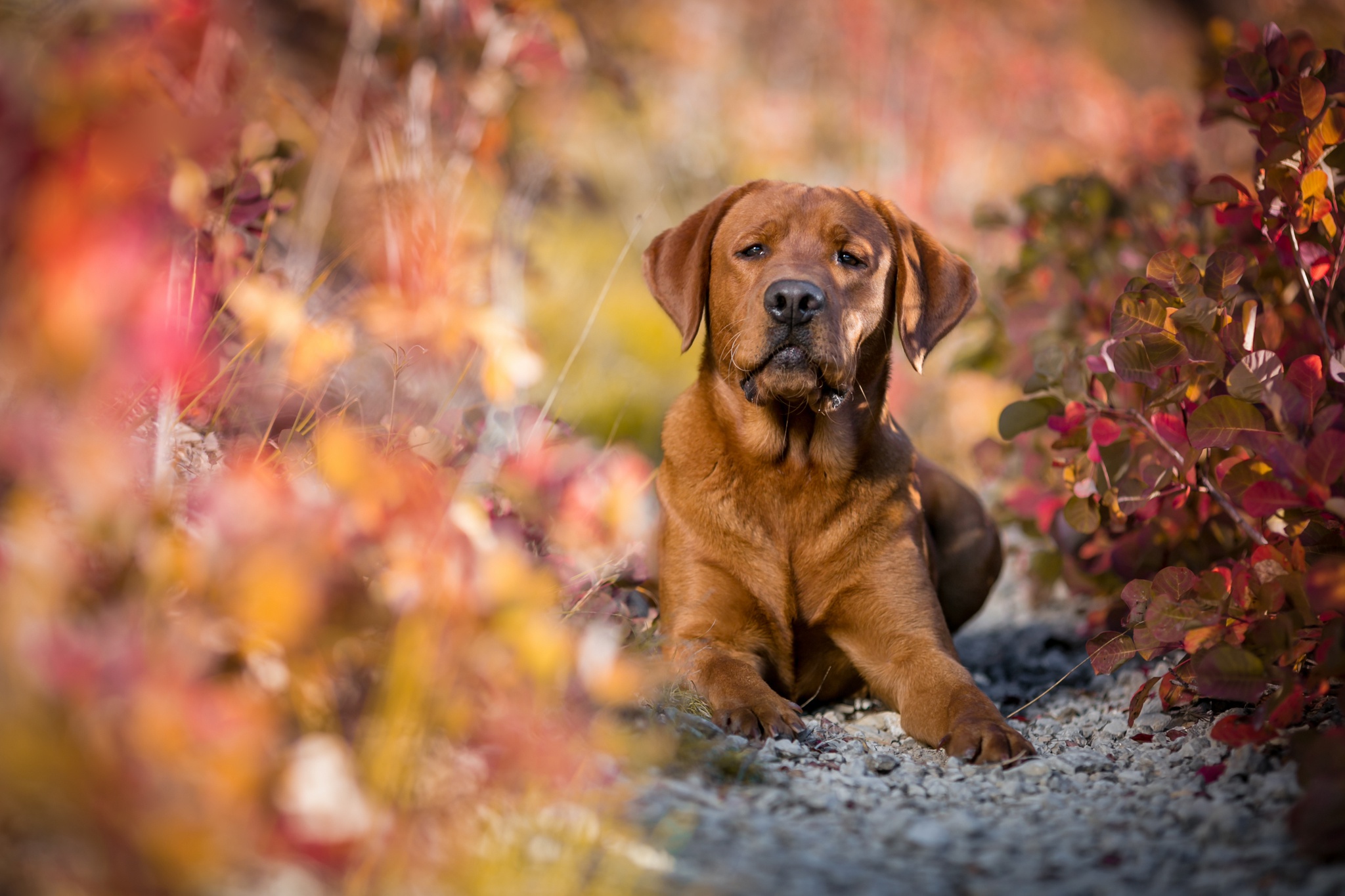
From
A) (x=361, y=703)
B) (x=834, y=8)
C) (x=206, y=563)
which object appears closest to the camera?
(x=206, y=563)

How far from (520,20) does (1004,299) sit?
255cm

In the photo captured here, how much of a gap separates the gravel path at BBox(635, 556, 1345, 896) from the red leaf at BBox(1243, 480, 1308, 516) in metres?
0.55

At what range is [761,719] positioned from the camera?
2801 mm

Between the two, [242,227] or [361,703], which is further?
[242,227]

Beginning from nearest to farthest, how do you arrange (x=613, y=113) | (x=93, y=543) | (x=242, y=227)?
(x=93, y=543) → (x=242, y=227) → (x=613, y=113)

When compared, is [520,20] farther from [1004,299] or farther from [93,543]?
[93,543]

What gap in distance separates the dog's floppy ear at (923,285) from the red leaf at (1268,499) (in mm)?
1215

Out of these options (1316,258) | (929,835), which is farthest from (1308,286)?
(929,835)

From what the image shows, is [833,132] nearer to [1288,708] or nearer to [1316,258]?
[1316,258]

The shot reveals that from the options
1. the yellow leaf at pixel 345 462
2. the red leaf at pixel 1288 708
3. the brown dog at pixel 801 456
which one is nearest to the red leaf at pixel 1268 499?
the red leaf at pixel 1288 708

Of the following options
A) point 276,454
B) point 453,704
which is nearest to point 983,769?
point 453,704

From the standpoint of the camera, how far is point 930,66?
32.1 ft

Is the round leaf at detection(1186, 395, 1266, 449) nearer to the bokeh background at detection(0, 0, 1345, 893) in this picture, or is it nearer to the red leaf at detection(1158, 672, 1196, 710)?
the red leaf at detection(1158, 672, 1196, 710)

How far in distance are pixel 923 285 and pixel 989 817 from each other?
1848 millimetres
